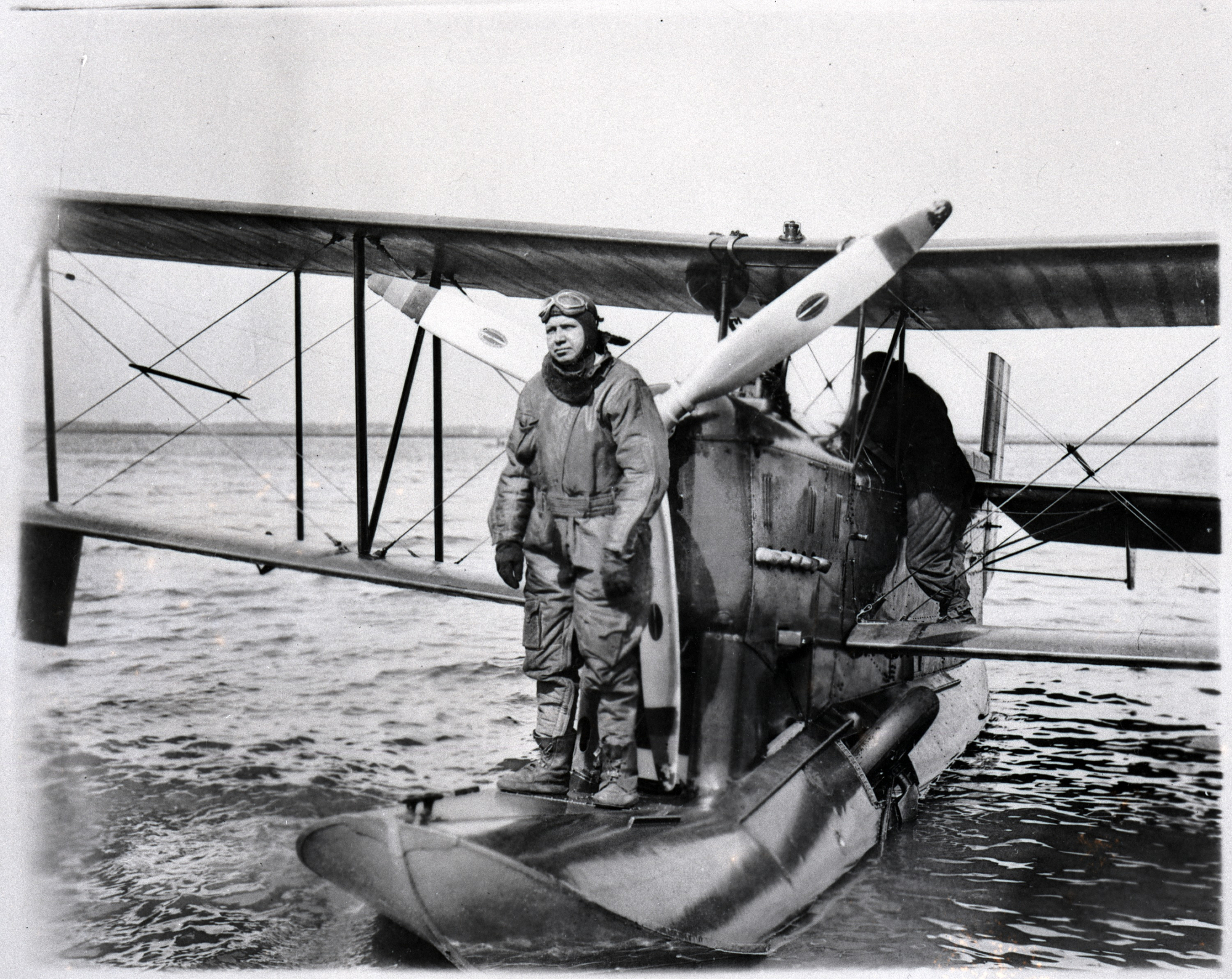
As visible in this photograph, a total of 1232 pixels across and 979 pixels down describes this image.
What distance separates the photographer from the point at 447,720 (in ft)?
33.0

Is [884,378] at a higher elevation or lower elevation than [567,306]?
higher

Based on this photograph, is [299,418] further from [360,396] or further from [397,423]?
[360,396]

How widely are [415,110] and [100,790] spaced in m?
5.12

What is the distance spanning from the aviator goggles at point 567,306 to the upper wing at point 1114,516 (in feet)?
15.0

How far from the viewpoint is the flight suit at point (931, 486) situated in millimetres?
7789

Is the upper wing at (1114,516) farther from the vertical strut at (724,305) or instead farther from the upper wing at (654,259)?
the vertical strut at (724,305)

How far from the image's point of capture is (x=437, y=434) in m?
8.73

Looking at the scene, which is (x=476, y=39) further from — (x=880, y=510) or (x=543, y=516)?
(x=880, y=510)

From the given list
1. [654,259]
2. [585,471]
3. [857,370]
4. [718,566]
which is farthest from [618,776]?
[654,259]

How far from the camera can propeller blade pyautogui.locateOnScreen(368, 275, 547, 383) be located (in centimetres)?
586

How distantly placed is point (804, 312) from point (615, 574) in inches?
71.3

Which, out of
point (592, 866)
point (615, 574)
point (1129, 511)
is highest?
point (1129, 511)

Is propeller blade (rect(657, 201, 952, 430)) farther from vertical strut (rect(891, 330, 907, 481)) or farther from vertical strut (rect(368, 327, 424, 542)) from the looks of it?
vertical strut (rect(368, 327, 424, 542))

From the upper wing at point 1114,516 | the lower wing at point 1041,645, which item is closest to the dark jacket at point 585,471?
the lower wing at point 1041,645
